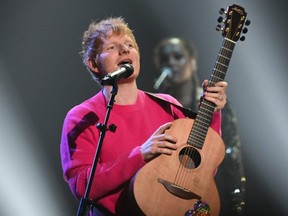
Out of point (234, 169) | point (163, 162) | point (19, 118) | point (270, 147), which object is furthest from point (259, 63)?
point (163, 162)

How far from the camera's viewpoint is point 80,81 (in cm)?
509

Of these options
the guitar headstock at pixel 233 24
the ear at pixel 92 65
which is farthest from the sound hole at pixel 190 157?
the ear at pixel 92 65

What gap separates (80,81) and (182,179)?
8.50 feet

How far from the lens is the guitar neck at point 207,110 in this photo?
9.12ft

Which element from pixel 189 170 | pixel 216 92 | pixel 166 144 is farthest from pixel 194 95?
pixel 166 144

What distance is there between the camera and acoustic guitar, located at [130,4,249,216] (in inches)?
104

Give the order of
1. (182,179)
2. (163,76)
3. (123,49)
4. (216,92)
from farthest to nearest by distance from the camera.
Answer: (163,76) → (123,49) → (216,92) → (182,179)

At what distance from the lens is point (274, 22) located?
523cm

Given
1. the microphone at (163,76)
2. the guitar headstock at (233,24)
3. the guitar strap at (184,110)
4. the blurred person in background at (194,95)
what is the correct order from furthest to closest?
the microphone at (163,76) < the blurred person in background at (194,95) < the guitar strap at (184,110) < the guitar headstock at (233,24)

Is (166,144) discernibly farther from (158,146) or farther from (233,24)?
(233,24)

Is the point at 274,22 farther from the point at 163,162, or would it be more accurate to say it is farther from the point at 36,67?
the point at 163,162

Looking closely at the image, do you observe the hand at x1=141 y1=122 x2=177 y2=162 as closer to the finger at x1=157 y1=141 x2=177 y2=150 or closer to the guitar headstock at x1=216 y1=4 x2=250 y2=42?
the finger at x1=157 y1=141 x2=177 y2=150

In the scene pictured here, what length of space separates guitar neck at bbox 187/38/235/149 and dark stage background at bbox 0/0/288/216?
2353mm

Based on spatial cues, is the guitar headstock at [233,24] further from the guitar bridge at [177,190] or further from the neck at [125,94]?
the guitar bridge at [177,190]
